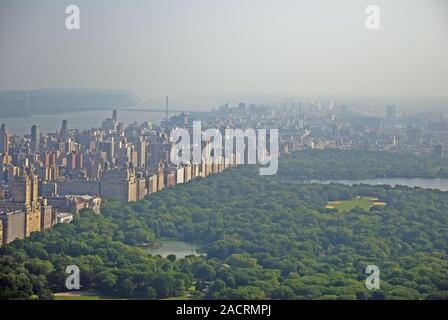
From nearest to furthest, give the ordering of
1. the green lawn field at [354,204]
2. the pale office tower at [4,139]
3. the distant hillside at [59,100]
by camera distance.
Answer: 1. the distant hillside at [59,100]
2. the green lawn field at [354,204]
3. the pale office tower at [4,139]

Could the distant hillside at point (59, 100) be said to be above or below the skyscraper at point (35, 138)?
above

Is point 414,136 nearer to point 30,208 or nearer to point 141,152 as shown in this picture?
point 141,152

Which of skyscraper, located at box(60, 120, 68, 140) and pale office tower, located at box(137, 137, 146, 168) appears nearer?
skyscraper, located at box(60, 120, 68, 140)

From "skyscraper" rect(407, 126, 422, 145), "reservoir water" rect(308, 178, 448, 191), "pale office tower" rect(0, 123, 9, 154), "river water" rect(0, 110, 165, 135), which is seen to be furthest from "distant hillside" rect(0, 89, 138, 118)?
"skyscraper" rect(407, 126, 422, 145)

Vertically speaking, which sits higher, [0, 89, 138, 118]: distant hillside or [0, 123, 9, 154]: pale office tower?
[0, 89, 138, 118]: distant hillside

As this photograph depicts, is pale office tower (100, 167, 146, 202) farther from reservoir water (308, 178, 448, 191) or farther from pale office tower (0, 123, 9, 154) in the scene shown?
reservoir water (308, 178, 448, 191)

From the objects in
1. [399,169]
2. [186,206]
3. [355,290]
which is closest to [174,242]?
[186,206]

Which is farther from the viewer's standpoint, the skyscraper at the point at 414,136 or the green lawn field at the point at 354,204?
the skyscraper at the point at 414,136

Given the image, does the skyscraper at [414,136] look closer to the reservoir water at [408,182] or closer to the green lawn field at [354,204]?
the reservoir water at [408,182]

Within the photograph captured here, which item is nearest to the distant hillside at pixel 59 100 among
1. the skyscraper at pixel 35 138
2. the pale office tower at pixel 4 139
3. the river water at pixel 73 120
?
the river water at pixel 73 120

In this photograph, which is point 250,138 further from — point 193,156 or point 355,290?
point 355,290

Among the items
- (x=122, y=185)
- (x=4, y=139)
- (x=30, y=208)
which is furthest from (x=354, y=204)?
(x=4, y=139)
